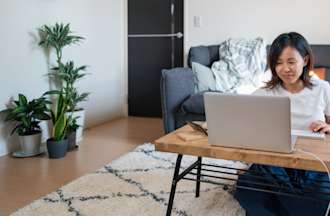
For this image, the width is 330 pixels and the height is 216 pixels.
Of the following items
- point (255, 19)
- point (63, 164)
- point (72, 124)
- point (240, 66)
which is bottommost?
point (63, 164)

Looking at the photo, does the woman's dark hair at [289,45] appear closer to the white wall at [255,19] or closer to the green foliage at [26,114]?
the green foliage at [26,114]

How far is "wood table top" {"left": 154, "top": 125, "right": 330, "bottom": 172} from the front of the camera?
1.18 m

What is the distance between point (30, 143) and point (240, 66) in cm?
206

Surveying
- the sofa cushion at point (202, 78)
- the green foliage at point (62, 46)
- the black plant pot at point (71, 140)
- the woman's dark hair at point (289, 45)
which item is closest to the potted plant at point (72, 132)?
the black plant pot at point (71, 140)

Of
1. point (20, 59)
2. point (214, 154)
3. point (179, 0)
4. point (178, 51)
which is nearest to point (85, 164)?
point (20, 59)

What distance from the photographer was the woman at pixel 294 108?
5.17 ft

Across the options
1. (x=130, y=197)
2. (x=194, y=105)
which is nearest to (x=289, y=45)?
(x=130, y=197)

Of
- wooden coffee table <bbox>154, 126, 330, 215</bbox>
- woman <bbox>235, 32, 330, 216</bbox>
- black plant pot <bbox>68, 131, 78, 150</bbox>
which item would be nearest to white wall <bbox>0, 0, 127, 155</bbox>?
black plant pot <bbox>68, 131, 78, 150</bbox>

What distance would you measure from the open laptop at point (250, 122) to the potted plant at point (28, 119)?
83.0 inches

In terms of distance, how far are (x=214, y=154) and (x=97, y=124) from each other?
10.4ft

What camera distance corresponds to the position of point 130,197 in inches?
87.2

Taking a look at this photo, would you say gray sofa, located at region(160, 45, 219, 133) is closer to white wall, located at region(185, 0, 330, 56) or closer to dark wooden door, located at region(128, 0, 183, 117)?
white wall, located at region(185, 0, 330, 56)

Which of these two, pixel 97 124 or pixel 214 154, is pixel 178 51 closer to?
pixel 97 124

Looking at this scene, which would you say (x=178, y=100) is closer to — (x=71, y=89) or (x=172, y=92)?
(x=172, y=92)
